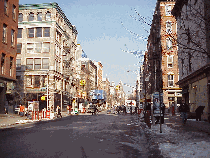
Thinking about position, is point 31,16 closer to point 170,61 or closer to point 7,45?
point 7,45

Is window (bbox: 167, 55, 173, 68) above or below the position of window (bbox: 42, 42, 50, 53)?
below

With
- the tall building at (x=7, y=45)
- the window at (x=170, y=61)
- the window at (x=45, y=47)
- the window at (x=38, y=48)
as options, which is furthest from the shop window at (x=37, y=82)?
the window at (x=170, y=61)

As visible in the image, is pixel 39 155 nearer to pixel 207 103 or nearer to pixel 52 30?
pixel 207 103

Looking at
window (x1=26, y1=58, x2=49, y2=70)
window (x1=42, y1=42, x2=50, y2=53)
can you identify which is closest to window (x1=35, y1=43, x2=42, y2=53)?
window (x1=42, y1=42, x2=50, y2=53)

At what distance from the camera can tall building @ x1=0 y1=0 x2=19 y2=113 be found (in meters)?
30.7

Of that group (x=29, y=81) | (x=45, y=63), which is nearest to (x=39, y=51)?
(x=45, y=63)

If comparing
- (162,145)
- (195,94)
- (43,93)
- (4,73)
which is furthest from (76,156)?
(43,93)

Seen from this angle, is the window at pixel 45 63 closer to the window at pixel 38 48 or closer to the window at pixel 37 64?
the window at pixel 37 64

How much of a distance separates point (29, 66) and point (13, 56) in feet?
72.7

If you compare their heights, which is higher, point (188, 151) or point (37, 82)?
point (37, 82)

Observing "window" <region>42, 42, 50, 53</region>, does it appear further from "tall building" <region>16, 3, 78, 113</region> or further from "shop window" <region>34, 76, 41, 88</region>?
"shop window" <region>34, 76, 41, 88</region>

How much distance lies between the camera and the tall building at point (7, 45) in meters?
30.7

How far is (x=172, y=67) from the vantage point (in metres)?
52.8

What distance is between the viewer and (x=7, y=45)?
32031 millimetres
